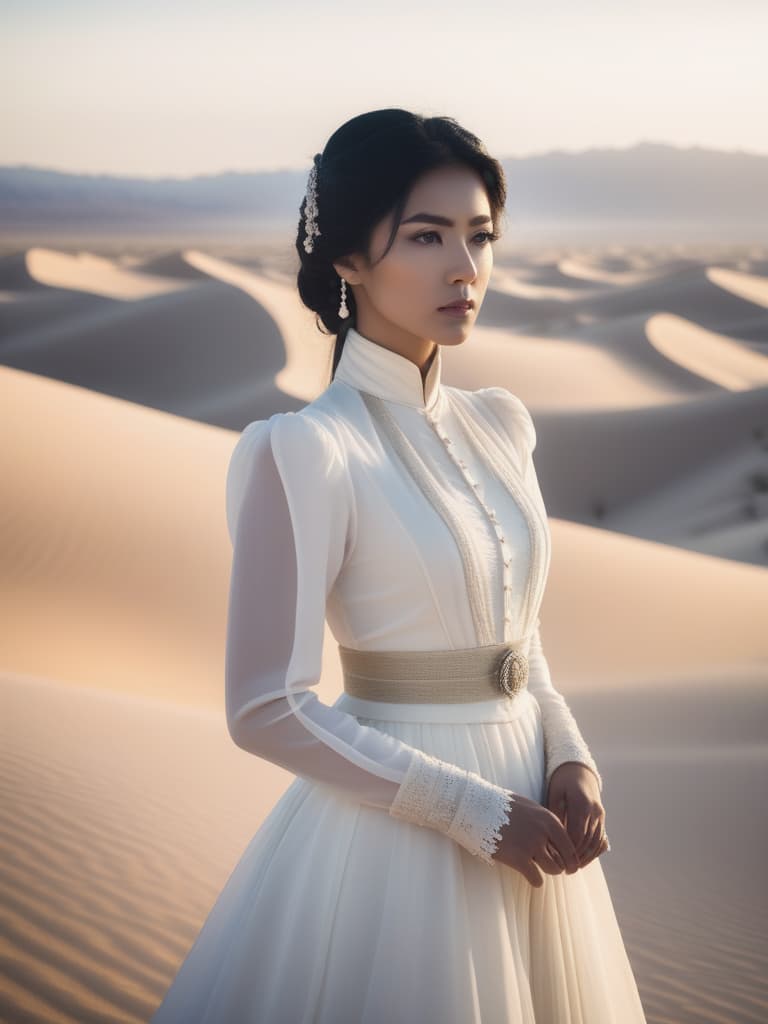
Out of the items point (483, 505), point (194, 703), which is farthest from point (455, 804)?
point (194, 703)

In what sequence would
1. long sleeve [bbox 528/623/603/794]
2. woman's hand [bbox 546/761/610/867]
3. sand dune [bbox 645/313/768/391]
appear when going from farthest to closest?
sand dune [bbox 645/313/768/391], long sleeve [bbox 528/623/603/794], woman's hand [bbox 546/761/610/867]

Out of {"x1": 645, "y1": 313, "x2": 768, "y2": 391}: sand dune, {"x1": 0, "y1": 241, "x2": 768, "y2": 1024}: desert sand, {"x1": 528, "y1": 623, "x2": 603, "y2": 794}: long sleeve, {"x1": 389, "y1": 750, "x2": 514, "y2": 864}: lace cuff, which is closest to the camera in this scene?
{"x1": 389, "y1": 750, "x2": 514, "y2": 864}: lace cuff

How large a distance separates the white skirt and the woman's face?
751mm

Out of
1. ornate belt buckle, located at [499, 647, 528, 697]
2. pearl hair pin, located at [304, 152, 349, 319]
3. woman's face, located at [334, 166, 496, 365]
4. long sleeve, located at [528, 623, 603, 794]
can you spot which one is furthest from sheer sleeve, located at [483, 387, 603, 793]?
pearl hair pin, located at [304, 152, 349, 319]

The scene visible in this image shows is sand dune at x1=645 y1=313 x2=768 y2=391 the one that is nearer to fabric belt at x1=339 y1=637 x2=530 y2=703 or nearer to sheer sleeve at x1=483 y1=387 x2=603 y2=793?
sheer sleeve at x1=483 y1=387 x2=603 y2=793

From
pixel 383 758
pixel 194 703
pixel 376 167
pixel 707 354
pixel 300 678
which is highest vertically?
pixel 376 167

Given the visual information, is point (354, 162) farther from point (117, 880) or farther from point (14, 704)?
point (14, 704)

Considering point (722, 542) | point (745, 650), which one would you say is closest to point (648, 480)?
point (722, 542)

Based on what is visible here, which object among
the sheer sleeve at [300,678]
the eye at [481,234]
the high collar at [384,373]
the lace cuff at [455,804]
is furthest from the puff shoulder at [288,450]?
the lace cuff at [455,804]

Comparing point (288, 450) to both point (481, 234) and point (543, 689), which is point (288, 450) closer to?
point (481, 234)

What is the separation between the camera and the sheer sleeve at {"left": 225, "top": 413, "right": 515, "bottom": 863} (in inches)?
77.9

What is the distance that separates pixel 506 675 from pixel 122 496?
8.16 m

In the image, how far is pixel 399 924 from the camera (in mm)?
2000

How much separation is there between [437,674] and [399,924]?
0.45 m
